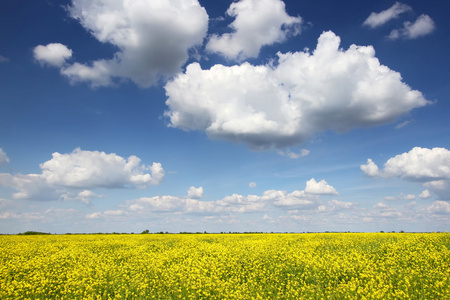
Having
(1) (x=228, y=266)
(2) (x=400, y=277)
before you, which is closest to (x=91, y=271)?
(1) (x=228, y=266)

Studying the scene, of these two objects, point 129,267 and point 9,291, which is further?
point 129,267

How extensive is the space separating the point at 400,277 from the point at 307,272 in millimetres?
3463

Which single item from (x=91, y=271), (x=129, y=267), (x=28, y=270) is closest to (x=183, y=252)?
(x=129, y=267)

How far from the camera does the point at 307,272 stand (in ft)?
39.7

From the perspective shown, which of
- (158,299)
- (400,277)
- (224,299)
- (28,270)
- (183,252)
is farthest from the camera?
(183,252)

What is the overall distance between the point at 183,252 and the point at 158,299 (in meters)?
8.49

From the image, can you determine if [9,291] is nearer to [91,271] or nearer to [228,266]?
[91,271]

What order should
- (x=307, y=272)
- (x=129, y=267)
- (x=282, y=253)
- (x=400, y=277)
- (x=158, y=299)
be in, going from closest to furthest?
1. (x=158, y=299)
2. (x=400, y=277)
3. (x=307, y=272)
4. (x=129, y=267)
5. (x=282, y=253)

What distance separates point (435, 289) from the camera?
9.70 m

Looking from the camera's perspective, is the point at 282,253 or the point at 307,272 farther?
the point at 282,253

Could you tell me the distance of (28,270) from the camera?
1445 centimetres

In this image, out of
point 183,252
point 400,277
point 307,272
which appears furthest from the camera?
point 183,252

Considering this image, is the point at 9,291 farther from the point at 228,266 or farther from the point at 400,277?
the point at 400,277

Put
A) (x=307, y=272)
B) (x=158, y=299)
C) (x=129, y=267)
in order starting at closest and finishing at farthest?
(x=158, y=299) < (x=307, y=272) < (x=129, y=267)
